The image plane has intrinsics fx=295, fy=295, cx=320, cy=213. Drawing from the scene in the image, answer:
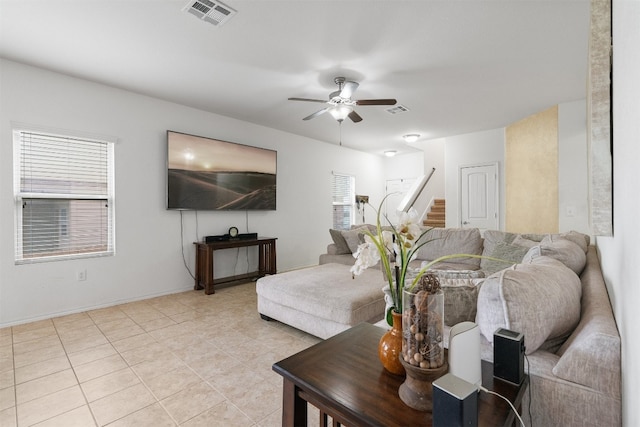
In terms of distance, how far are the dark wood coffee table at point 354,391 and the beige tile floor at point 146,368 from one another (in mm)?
797

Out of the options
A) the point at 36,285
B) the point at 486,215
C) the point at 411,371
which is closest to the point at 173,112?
the point at 36,285

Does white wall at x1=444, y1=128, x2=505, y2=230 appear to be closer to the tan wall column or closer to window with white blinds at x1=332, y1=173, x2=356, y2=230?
the tan wall column

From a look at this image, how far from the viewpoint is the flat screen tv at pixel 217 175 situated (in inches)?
162

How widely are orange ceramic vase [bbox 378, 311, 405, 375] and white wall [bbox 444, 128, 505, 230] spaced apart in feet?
17.1

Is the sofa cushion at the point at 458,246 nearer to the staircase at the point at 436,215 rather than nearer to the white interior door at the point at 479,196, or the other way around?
the white interior door at the point at 479,196

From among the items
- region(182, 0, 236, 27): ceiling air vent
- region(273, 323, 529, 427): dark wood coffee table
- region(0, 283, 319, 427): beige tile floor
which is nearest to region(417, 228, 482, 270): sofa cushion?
region(0, 283, 319, 427): beige tile floor

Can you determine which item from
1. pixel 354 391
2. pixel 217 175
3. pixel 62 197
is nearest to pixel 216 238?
pixel 217 175

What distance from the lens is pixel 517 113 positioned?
14.8 feet

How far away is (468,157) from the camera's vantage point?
5.76 m

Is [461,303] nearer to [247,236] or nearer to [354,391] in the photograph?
[354,391]

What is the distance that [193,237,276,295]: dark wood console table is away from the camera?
4.11m

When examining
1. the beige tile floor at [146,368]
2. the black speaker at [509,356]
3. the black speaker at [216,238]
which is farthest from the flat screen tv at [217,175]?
the black speaker at [509,356]

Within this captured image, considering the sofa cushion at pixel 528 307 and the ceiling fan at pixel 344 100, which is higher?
the ceiling fan at pixel 344 100

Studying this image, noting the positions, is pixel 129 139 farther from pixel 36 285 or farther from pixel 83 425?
pixel 83 425
